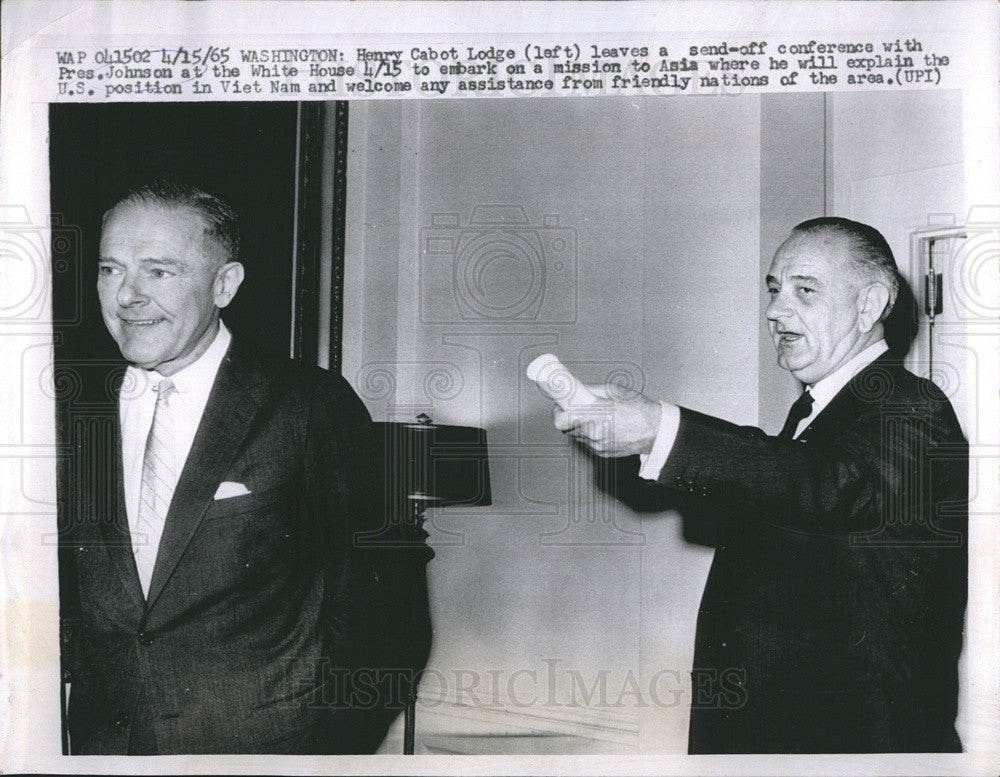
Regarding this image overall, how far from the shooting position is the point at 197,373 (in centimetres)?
169

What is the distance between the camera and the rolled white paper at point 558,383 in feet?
5.49

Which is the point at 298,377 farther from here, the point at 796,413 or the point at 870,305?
the point at 870,305

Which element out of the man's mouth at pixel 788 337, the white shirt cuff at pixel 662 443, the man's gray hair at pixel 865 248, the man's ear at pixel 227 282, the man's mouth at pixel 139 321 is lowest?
the white shirt cuff at pixel 662 443

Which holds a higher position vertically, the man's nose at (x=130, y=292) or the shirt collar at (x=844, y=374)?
the man's nose at (x=130, y=292)

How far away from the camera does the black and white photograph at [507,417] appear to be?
1.66m

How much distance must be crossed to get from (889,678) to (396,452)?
1.04 m

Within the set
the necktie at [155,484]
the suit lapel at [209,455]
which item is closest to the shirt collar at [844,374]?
the suit lapel at [209,455]

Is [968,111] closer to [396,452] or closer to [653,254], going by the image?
[653,254]

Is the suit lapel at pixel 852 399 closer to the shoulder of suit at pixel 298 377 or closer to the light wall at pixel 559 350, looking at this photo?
the light wall at pixel 559 350

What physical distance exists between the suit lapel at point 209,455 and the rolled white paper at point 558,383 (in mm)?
547

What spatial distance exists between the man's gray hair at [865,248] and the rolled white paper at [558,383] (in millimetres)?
514

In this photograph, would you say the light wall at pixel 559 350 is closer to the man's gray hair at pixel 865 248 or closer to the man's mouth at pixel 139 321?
the man's gray hair at pixel 865 248

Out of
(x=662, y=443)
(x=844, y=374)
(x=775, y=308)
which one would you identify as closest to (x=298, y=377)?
(x=662, y=443)

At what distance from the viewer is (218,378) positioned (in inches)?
66.4
